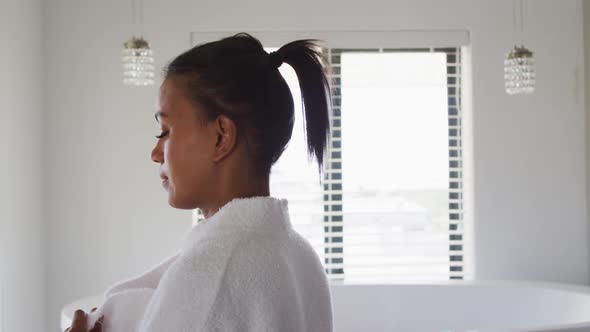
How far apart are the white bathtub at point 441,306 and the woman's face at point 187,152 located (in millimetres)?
2183

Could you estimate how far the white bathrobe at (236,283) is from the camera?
0.57m

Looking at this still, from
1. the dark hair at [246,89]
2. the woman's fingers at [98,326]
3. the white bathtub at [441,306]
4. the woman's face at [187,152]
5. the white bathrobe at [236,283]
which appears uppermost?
the dark hair at [246,89]

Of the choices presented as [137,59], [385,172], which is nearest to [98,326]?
[137,59]

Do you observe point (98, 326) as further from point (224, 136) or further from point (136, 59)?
point (136, 59)

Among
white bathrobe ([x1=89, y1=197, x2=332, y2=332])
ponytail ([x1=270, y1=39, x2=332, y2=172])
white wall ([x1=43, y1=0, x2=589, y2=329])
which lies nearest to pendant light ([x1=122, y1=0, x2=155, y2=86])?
white wall ([x1=43, y1=0, x2=589, y2=329])

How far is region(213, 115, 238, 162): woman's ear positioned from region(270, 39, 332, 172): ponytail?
131mm

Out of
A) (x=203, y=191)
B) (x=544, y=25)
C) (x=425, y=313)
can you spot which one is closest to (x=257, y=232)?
(x=203, y=191)

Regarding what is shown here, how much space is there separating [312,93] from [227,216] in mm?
198

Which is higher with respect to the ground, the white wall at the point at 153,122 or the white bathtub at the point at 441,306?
the white wall at the point at 153,122

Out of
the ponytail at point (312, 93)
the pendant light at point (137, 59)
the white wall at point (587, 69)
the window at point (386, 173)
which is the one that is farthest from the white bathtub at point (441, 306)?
the ponytail at point (312, 93)

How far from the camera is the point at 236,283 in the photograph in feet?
1.90

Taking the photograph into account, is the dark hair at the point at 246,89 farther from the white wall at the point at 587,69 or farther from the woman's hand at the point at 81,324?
the white wall at the point at 587,69

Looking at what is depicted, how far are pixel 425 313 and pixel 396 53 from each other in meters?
1.18

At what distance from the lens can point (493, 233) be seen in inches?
120
